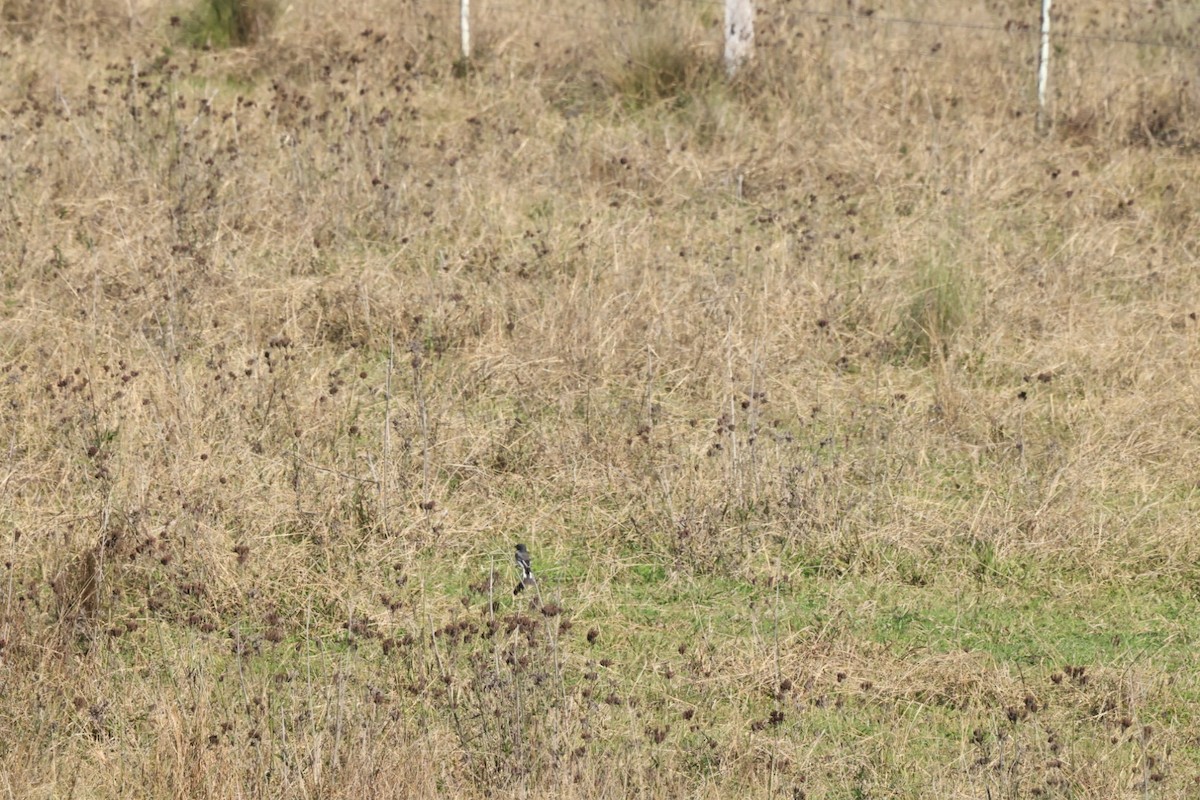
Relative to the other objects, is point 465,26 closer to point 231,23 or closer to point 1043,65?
point 231,23

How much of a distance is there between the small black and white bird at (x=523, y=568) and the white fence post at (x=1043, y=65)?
506 centimetres

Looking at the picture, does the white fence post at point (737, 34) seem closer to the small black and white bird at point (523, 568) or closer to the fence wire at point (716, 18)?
the fence wire at point (716, 18)

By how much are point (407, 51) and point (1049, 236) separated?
147 inches

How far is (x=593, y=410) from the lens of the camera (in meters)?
5.85

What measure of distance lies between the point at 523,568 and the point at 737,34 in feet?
17.2

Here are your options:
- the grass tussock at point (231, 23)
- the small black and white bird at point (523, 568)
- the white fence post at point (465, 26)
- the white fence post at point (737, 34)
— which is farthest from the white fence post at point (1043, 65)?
the small black and white bird at point (523, 568)

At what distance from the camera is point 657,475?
215 inches

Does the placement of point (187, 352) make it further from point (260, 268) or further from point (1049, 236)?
point (1049, 236)

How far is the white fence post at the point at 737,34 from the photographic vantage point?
359 inches

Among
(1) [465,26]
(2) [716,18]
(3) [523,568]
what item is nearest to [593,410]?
(3) [523,568]

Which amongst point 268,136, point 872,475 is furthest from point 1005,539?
point 268,136

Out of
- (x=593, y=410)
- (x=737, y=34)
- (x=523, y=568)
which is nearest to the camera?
(x=523, y=568)

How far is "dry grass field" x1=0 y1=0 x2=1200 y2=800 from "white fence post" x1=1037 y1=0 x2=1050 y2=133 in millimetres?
105

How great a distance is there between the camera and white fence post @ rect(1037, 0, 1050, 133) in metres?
8.83
